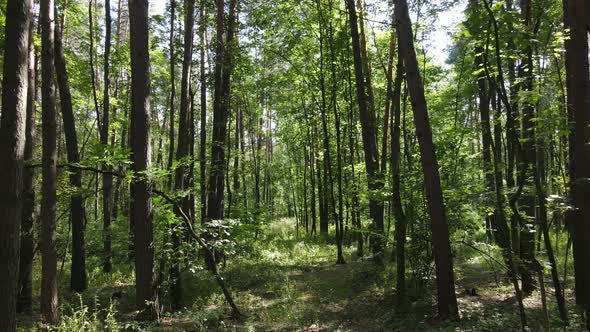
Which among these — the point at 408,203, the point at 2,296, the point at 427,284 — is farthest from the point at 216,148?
the point at 2,296

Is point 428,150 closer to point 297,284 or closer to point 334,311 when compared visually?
point 334,311

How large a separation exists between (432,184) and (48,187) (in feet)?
22.2

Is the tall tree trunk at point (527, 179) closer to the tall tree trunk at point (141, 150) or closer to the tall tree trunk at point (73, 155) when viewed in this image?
the tall tree trunk at point (141, 150)

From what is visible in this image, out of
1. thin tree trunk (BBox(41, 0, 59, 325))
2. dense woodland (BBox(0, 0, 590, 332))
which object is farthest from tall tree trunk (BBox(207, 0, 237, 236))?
thin tree trunk (BBox(41, 0, 59, 325))

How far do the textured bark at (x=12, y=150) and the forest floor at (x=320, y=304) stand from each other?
4.84 feet

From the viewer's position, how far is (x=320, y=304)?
874 cm

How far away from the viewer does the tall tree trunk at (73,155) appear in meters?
10.4

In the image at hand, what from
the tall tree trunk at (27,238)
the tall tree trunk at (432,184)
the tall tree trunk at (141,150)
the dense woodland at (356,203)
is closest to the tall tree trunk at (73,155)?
the dense woodland at (356,203)

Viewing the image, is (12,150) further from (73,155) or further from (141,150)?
(73,155)

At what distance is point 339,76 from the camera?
47.4ft

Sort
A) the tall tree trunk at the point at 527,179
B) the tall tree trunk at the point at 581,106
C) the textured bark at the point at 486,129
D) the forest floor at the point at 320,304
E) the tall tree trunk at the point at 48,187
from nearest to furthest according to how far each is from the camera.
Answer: the tall tree trunk at the point at 581,106 → the tall tree trunk at the point at 527,179 → the textured bark at the point at 486,129 → the forest floor at the point at 320,304 → the tall tree trunk at the point at 48,187

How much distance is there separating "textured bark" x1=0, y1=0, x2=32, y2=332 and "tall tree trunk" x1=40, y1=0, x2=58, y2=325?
2.52 metres

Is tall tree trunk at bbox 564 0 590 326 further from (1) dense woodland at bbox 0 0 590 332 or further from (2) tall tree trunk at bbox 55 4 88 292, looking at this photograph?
(2) tall tree trunk at bbox 55 4 88 292

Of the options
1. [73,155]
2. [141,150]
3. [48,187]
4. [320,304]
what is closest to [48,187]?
[48,187]
